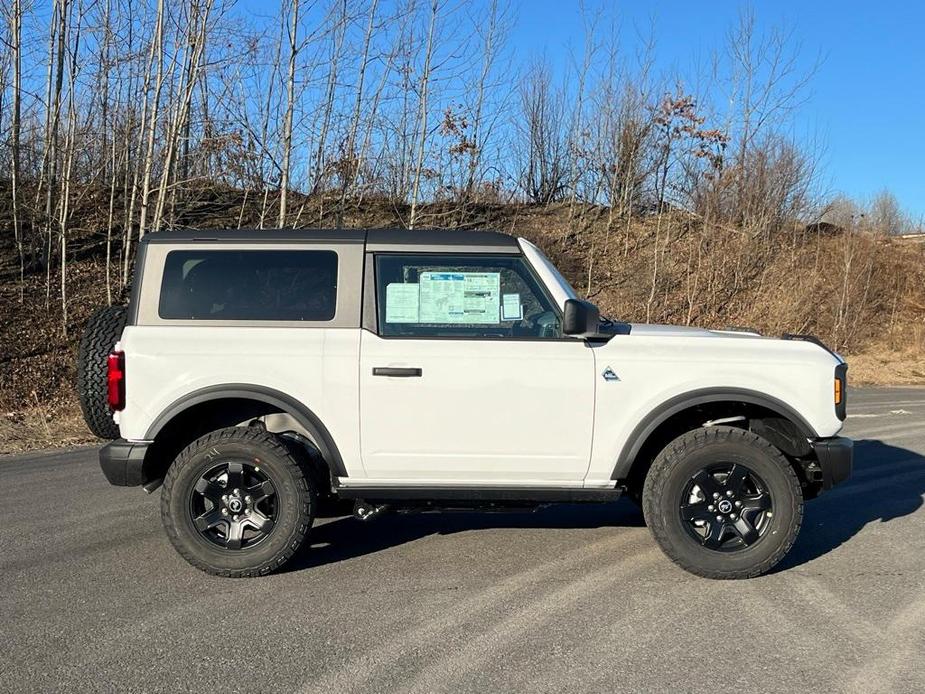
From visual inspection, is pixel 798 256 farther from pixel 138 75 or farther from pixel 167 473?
pixel 167 473

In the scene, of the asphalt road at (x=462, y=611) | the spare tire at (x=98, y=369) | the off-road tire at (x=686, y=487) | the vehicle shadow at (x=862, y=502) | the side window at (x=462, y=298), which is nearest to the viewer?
the asphalt road at (x=462, y=611)

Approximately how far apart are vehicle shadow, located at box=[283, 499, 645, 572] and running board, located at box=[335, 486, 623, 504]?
0.58 meters

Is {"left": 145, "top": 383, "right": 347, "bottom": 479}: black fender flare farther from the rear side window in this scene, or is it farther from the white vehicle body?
the rear side window

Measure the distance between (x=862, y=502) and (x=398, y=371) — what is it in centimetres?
412

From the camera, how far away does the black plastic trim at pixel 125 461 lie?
451 cm

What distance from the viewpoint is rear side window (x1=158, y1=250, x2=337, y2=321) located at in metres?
4.59

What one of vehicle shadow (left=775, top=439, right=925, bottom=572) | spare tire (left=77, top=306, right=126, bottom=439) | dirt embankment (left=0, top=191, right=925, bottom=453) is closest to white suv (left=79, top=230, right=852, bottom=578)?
spare tire (left=77, top=306, right=126, bottom=439)

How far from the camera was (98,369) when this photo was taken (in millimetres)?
4809

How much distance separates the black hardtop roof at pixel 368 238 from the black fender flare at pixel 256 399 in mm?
901

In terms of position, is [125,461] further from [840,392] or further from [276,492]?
[840,392]

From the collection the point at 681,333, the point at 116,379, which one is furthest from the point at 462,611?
the point at 116,379

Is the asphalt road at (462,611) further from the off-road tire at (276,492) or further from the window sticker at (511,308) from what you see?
the window sticker at (511,308)

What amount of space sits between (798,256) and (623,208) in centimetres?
614

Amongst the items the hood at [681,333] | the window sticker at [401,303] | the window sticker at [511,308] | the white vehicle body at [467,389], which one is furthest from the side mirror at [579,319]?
the window sticker at [401,303]
